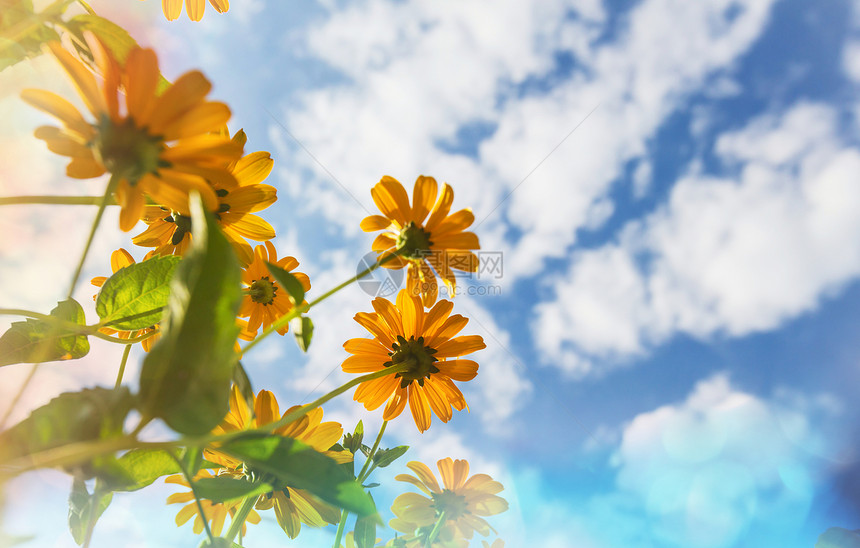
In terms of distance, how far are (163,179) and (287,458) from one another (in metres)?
0.21

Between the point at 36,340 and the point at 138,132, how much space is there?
0.73 feet

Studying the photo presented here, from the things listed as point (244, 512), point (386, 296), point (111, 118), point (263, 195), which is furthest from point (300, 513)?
point (111, 118)

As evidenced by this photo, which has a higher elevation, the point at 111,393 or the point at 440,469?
the point at 440,469

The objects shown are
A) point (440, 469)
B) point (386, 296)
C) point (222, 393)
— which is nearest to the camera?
point (222, 393)

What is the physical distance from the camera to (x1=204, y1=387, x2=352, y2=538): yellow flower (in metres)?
0.52

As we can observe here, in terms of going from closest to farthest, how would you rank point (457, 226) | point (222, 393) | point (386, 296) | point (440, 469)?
point (222, 393)
point (457, 226)
point (386, 296)
point (440, 469)

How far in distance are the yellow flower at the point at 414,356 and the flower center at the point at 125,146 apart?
35 cm

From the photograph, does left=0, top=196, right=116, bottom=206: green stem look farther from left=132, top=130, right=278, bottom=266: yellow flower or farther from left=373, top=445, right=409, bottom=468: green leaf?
left=373, top=445, right=409, bottom=468: green leaf

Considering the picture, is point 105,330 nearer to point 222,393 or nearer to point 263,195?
point 263,195

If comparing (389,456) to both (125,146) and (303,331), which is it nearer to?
(303,331)

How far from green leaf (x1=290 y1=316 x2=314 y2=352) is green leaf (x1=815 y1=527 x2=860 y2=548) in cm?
97

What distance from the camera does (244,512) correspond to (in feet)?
1.57

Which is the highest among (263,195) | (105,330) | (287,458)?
(263,195)

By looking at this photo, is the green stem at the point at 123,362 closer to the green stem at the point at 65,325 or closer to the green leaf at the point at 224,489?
the green stem at the point at 65,325
